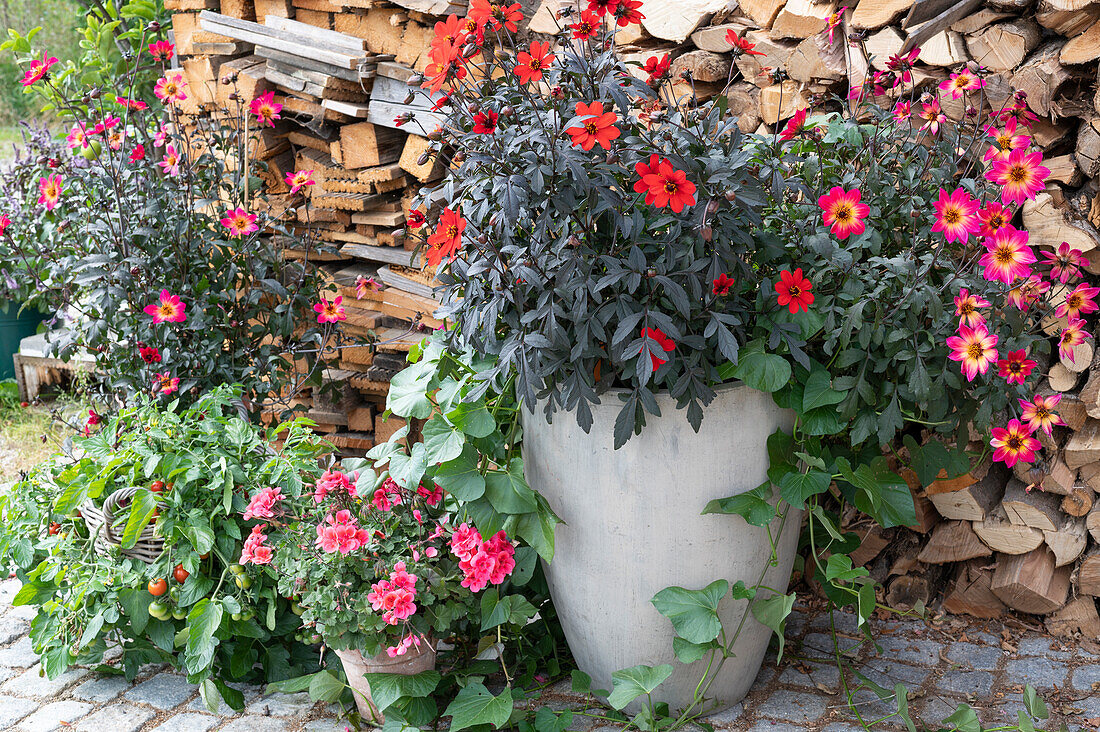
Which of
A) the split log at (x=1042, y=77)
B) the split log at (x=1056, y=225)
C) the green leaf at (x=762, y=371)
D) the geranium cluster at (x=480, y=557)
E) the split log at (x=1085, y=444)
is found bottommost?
the geranium cluster at (x=480, y=557)

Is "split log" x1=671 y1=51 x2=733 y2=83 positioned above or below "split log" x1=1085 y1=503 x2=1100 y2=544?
above

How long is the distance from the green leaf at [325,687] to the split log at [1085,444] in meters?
1.65

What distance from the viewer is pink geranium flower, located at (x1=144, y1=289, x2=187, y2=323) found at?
2.21 metres

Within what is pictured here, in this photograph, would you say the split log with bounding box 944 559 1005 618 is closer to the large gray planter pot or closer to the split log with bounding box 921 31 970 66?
the large gray planter pot

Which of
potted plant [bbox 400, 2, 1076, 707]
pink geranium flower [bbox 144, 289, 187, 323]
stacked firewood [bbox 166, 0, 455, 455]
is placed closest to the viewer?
potted plant [bbox 400, 2, 1076, 707]

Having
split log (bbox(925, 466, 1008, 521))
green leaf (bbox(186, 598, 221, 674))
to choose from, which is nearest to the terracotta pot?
green leaf (bbox(186, 598, 221, 674))

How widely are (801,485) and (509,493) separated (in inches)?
21.3

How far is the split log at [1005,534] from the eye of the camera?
2002mm

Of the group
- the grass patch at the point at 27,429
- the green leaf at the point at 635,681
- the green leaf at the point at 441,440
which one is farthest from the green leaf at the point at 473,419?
the grass patch at the point at 27,429

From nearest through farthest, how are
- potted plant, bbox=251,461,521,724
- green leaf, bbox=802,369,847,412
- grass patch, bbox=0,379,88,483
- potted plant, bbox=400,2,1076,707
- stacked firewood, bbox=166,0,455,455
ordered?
potted plant, bbox=400,2,1076,707
green leaf, bbox=802,369,847,412
potted plant, bbox=251,461,521,724
stacked firewood, bbox=166,0,455,455
grass patch, bbox=0,379,88,483

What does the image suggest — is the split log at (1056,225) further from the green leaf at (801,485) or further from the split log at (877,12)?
the green leaf at (801,485)

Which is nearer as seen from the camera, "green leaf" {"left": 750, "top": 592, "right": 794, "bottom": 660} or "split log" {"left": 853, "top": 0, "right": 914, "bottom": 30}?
"green leaf" {"left": 750, "top": 592, "right": 794, "bottom": 660}

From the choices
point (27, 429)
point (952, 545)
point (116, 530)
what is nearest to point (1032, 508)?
point (952, 545)

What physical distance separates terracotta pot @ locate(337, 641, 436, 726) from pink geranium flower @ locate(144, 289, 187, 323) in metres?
0.98
